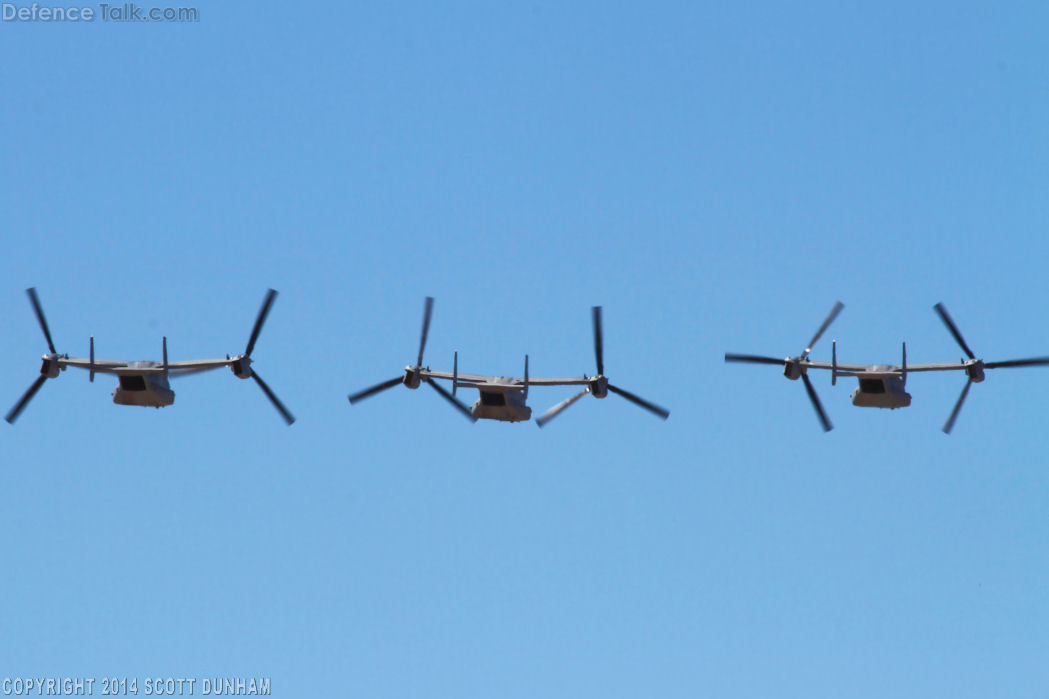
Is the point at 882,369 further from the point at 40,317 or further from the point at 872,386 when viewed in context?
the point at 40,317

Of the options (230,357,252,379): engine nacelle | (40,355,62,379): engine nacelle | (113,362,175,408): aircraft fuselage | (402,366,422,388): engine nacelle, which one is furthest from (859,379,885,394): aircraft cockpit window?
(40,355,62,379): engine nacelle

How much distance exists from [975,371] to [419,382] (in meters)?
26.8

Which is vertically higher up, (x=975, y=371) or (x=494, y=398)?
(x=975, y=371)

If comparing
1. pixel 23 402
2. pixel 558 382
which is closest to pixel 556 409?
pixel 558 382

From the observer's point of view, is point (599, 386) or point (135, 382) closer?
point (135, 382)

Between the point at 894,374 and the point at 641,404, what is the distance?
1213 cm

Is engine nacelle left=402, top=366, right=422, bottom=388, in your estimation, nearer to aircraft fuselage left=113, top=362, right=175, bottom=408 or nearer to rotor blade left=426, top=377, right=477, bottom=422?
rotor blade left=426, top=377, right=477, bottom=422

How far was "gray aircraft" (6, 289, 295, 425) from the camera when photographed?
248 feet

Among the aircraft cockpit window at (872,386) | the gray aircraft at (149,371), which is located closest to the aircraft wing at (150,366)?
the gray aircraft at (149,371)

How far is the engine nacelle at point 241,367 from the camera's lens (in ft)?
261

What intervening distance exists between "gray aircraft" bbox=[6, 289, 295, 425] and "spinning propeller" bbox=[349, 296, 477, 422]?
160 inches

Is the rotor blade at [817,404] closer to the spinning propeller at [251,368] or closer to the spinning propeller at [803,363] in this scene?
the spinning propeller at [803,363]

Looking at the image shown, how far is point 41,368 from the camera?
269 ft

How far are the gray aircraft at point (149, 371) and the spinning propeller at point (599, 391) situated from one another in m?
14.6
